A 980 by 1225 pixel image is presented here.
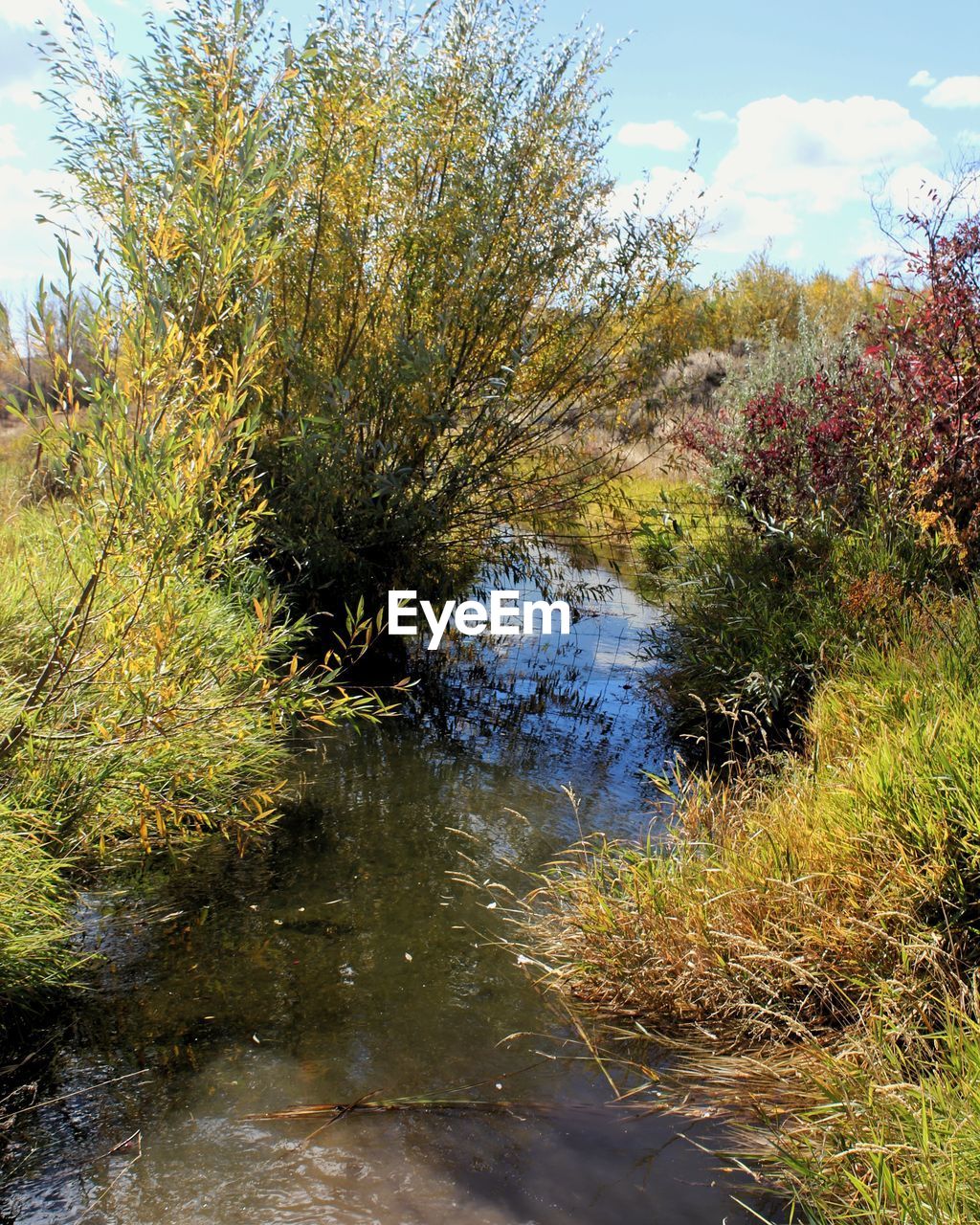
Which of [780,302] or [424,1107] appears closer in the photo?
[424,1107]

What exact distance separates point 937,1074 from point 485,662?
5935 mm

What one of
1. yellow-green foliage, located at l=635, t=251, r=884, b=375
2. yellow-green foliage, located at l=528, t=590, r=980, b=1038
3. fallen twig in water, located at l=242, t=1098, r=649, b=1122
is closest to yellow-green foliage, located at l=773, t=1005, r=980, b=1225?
yellow-green foliage, located at l=528, t=590, r=980, b=1038

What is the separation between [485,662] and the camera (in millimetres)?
8445

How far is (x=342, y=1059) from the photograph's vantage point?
3.32 meters

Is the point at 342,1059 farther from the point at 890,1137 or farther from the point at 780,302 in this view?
the point at 780,302

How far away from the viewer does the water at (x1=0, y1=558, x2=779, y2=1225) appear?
274 cm

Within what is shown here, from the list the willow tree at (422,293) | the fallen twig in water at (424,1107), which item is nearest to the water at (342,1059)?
the fallen twig in water at (424,1107)

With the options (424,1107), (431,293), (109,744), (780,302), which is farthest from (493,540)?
(780,302)

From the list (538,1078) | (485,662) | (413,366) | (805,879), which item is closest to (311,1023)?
(538,1078)

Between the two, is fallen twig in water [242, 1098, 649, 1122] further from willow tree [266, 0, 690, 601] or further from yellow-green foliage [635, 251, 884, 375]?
yellow-green foliage [635, 251, 884, 375]

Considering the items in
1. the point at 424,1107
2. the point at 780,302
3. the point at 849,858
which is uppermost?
the point at 780,302

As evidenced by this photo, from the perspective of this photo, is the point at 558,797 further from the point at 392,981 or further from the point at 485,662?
the point at 485,662

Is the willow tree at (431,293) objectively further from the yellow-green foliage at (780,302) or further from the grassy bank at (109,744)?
the yellow-green foliage at (780,302)

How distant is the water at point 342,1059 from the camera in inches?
108
